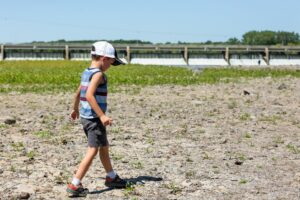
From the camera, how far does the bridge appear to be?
70438 millimetres

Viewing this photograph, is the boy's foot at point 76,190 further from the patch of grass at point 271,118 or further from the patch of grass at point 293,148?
the patch of grass at point 271,118

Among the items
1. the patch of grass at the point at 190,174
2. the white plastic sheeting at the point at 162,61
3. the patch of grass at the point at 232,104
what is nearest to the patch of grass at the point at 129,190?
the patch of grass at the point at 190,174

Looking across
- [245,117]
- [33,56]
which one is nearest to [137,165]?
[245,117]

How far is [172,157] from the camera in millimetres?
9578

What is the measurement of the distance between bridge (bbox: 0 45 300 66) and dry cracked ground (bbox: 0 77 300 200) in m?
52.9

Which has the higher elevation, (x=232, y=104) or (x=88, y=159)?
(x=88, y=159)

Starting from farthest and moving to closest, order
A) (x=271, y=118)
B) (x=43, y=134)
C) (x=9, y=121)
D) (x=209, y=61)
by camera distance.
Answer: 1. (x=209, y=61)
2. (x=271, y=118)
3. (x=9, y=121)
4. (x=43, y=134)

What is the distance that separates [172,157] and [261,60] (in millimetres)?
69296

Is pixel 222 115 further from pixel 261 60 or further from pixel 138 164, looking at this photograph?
pixel 261 60

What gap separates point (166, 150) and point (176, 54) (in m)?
65.2

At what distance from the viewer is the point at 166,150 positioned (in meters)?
10.2

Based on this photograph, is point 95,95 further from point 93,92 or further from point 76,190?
point 76,190

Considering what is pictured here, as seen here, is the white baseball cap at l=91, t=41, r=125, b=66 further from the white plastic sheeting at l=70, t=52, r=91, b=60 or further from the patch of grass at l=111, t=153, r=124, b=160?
the white plastic sheeting at l=70, t=52, r=91, b=60

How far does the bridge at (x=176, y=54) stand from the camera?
231ft
